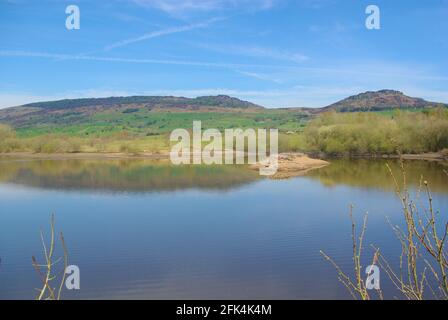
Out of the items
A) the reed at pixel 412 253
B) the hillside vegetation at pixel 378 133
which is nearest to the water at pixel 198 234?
the reed at pixel 412 253

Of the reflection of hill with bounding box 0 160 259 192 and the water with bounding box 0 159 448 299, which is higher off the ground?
the reflection of hill with bounding box 0 160 259 192

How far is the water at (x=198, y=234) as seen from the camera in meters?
9.34

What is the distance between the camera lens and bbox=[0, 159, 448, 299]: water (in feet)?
30.7

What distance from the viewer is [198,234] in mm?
14250

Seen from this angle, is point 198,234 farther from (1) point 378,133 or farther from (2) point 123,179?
(1) point 378,133

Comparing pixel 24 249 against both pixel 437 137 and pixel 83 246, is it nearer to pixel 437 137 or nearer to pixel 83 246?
pixel 83 246

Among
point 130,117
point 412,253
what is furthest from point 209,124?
point 412,253

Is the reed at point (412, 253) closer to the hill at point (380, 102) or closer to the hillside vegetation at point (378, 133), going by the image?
the hillside vegetation at point (378, 133)

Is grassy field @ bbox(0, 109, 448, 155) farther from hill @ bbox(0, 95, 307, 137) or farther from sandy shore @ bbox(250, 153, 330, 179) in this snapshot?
sandy shore @ bbox(250, 153, 330, 179)

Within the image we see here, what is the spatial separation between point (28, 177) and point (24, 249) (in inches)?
818

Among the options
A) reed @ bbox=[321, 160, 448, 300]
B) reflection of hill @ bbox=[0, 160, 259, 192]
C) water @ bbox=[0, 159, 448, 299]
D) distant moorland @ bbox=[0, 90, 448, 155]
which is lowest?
water @ bbox=[0, 159, 448, 299]

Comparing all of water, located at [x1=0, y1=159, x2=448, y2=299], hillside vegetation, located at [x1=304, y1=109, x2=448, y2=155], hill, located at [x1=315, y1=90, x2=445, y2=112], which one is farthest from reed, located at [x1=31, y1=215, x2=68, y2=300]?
hill, located at [x1=315, y1=90, x2=445, y2=112]

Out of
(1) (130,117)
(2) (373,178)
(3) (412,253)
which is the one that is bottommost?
(2) (373,178)

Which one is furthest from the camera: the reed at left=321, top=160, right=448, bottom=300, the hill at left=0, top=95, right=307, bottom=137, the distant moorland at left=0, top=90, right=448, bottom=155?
the hill at left=0, top=95, right=307, bottom=137
